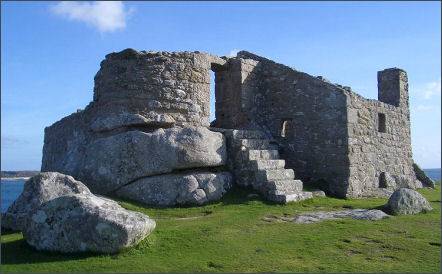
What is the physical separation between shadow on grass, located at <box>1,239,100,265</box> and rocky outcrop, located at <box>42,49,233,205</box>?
4.52m

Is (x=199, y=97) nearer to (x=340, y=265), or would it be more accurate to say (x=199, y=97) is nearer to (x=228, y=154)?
(x=228, y=154)

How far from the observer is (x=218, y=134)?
48.9 feet

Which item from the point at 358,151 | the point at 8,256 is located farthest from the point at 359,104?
the point at 8,256

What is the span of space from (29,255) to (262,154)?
7.89 m

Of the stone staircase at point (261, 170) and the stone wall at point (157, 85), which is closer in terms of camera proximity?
the stone staircase at point (261, 170)

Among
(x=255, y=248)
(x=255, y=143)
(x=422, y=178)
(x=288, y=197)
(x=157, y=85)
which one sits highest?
(x=157, y=85)

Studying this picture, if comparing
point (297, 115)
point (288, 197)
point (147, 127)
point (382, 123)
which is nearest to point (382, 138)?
point (382, 123)

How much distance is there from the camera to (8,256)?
355 inches

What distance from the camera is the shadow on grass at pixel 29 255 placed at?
873 centimetres

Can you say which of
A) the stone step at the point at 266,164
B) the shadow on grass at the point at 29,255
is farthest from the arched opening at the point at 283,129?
the shadow on grass at the point at 29,255

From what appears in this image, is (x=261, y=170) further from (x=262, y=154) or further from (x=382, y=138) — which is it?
(x=382, y=138)

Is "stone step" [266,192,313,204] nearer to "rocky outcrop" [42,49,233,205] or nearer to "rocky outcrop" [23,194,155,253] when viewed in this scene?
"rocky outcrop" [42,49,233,205]

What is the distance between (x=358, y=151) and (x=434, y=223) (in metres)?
Result: 4.97

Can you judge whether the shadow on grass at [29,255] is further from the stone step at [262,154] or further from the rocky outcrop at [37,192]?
the stone step at [262,154]
